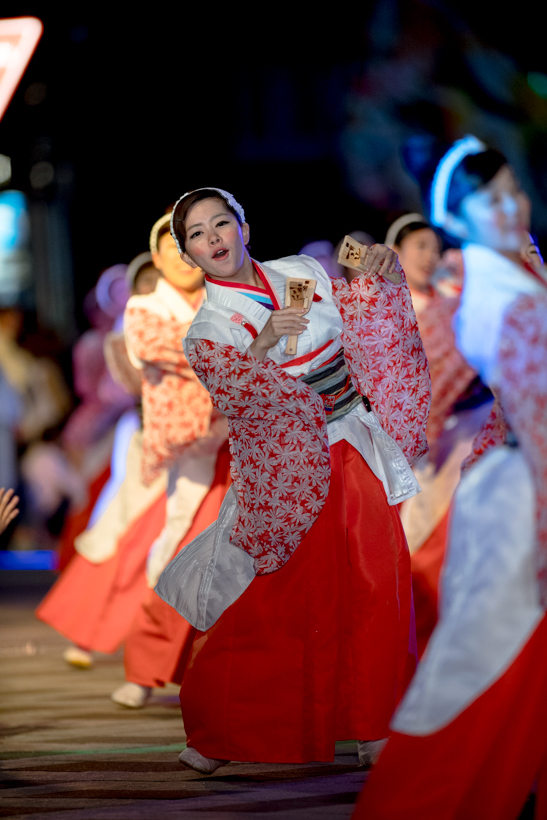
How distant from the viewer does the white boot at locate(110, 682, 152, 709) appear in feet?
13.3

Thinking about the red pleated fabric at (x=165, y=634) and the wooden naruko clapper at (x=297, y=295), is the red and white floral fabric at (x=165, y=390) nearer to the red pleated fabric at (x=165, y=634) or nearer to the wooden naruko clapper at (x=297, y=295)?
the red pleated fabric at (x=165, y=634)

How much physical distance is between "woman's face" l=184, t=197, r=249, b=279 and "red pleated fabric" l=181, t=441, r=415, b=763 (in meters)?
0.67

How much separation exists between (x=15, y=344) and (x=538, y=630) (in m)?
7.86

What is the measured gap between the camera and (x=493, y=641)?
2.04 meters

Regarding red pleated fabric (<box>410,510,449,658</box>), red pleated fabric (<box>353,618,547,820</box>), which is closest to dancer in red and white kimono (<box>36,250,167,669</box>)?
red pleated fabric (<box>410,510,449,658</box>)

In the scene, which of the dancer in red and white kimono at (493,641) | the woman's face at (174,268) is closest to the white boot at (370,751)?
the dancer in red and white kimono at (493,641)

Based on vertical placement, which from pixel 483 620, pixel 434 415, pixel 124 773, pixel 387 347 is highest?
pixel 387 347

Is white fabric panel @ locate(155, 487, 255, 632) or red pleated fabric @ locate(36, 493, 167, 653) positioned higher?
white fabric panel @ locate(155, 487, 255, 632)

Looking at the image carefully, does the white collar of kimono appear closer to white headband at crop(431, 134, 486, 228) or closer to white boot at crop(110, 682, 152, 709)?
white headband at crop(431, 134, 486, 228)

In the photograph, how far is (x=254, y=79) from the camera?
15633mm

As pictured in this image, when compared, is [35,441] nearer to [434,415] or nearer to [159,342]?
[159,342]

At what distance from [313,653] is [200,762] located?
0.47 meters

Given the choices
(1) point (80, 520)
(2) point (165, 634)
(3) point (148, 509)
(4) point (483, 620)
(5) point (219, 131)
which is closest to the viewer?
(4) point (483, 620)

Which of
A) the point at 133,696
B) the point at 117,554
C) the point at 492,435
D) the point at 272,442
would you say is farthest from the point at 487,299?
the point at 117,554
